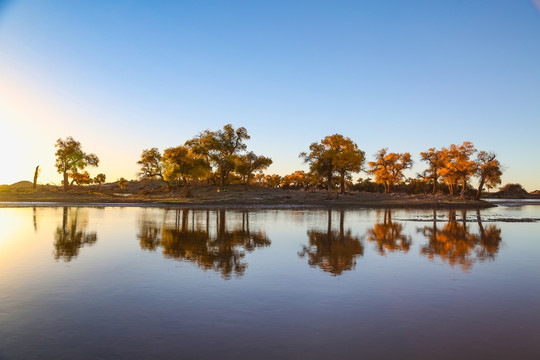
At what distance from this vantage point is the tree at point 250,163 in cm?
7823

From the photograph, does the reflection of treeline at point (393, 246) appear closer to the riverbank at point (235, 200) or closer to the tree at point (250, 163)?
the riverbank at point (235, 200)

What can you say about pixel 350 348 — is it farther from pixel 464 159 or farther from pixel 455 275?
pixel 464 159

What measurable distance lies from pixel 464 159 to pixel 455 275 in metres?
70.4

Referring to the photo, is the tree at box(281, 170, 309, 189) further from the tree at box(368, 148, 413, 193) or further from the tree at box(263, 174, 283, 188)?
the tree at box(368, 148, 413, 193)

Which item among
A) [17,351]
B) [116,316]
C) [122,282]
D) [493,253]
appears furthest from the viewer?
[493,253]

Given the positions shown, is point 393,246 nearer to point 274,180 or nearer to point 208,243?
point 208,243

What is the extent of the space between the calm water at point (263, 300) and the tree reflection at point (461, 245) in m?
0.19

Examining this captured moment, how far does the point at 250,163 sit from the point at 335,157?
18077 mm

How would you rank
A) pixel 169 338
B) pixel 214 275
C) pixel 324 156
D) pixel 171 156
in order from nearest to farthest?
pixel 169 338 → pixel 214 275 → pixel 171 156 → pixel 324 156

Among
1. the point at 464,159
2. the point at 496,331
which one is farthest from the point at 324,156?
the point at 496,331

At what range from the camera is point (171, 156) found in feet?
204

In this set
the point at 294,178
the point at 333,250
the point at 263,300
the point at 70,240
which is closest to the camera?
the point at 263,300

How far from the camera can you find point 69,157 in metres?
74.4

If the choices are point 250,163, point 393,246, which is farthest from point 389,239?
point 250,163
